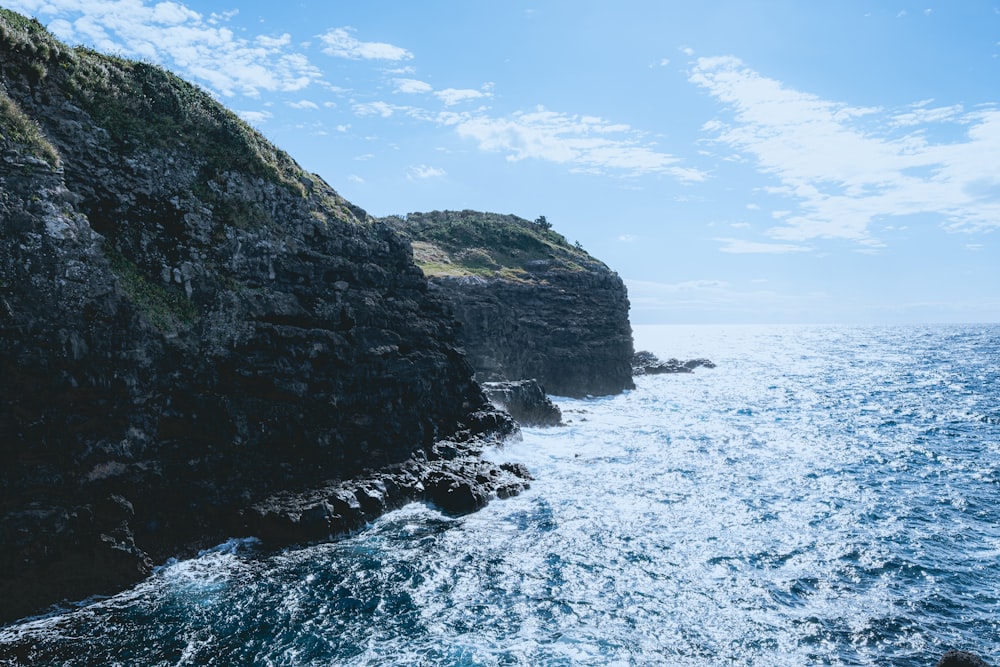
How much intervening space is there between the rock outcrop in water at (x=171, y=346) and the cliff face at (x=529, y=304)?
2825 centimetres

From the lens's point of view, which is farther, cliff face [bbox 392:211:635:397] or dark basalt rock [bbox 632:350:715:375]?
dark basalt rock [bbox 632:350:715:375]

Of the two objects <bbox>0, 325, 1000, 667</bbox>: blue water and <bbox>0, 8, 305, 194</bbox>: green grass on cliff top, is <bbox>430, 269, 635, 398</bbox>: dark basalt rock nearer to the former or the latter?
<bbox>0, 325, 1000, 667</bbox>: blue water

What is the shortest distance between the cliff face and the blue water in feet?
91.5

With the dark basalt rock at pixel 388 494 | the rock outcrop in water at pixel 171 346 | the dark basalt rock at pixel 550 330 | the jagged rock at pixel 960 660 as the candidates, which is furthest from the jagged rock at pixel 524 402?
the jagged rock at pixel 960 660

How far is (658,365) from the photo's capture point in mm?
115438

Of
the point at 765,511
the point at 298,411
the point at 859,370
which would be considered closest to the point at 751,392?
the point at 859,370

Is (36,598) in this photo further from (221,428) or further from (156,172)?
(156,172)

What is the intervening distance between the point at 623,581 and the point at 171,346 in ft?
80.5

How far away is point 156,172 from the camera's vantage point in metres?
30.7

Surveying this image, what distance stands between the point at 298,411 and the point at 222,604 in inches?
476

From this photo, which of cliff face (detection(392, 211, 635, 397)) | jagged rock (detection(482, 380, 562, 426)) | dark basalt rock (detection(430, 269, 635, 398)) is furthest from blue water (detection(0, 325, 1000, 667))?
cliff face (detection(392, 211, 635, 397))

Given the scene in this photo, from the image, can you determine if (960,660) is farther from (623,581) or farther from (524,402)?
(524,402)

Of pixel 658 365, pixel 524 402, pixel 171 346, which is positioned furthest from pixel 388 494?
pixel 658 365

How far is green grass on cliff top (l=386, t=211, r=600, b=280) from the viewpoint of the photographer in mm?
82312
